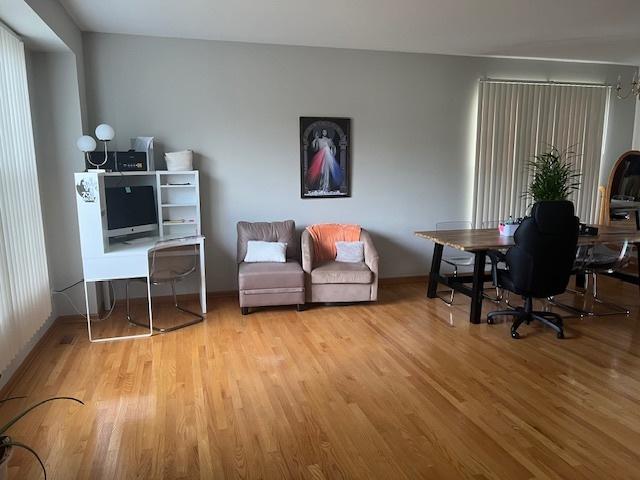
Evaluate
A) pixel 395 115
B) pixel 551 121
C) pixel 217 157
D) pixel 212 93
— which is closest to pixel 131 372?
pixel 217 157

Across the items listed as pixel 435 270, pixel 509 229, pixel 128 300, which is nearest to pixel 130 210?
pixel 128 300

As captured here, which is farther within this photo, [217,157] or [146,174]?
[217,157]

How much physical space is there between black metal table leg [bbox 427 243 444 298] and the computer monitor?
3.04m

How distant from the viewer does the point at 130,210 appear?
14.6 ft

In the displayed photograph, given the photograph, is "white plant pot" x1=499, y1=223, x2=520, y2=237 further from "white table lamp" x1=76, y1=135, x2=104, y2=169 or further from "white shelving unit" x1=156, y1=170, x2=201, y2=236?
"white table lamp" x1=76, y1=135, x2=104, y2=169

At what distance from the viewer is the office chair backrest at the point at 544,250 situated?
3.78 m

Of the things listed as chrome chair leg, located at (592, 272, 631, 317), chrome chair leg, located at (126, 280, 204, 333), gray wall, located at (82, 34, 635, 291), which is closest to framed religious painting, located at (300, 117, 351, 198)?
gray wall, located at (82, 34, 635, 291)

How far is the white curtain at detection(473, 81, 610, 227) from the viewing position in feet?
19.1

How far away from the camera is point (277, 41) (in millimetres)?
4906

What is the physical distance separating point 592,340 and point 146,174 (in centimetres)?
439

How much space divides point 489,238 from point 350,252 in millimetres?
1465

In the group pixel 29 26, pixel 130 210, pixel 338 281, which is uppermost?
pixel 29 26

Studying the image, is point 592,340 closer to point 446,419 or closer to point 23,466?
point 446,419

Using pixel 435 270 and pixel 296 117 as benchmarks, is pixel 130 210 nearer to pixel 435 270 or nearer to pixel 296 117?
pixel 296 117
